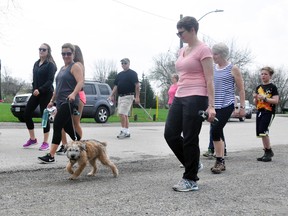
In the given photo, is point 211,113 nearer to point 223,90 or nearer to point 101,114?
point 223,90

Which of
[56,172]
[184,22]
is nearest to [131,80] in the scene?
[56,172]

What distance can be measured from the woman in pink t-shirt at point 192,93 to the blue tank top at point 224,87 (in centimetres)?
144

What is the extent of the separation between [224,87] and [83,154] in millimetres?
2395

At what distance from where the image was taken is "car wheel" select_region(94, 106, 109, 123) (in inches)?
696

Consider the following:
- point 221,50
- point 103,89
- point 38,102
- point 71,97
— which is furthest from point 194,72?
point 103,89

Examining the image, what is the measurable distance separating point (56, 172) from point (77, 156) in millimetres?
731

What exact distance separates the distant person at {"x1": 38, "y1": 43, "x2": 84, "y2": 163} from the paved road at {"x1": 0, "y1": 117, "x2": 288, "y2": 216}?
41 cm

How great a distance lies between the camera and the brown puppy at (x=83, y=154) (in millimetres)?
5008

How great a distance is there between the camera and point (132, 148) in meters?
8.52

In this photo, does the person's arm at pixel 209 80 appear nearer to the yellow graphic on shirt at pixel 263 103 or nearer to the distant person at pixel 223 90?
the distant person at pixel 223 90

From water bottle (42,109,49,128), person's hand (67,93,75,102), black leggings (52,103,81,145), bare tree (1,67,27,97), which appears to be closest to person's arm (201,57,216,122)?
person's hand (67,93,75,102)

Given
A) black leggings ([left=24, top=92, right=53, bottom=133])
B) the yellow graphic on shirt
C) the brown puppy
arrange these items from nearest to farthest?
the brown puppy < the yellow graphic on shirt < black leggings ([left=24, top=92, right=53, bottom=133])

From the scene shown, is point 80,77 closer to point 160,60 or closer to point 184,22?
point 184,22

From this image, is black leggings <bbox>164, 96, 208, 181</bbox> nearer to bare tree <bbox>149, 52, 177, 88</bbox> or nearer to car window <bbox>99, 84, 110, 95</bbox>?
car window <bbox>99, 84, 110, 95</bbox>
